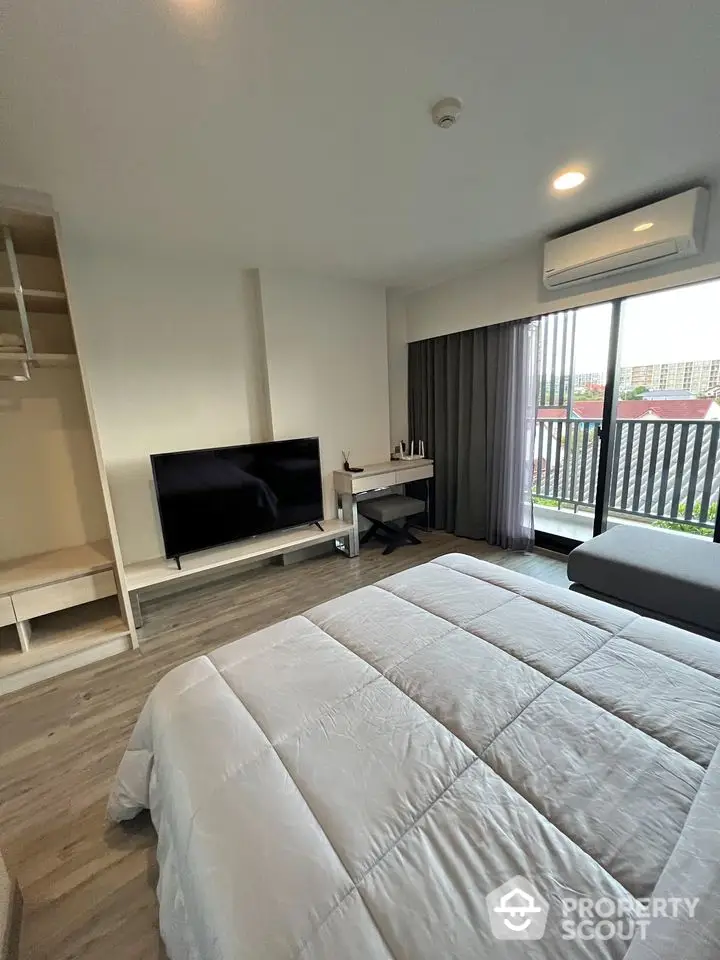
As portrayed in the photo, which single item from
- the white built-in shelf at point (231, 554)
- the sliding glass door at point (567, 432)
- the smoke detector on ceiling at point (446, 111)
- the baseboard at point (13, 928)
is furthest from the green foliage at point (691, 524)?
the baseboard at point (13, 928)

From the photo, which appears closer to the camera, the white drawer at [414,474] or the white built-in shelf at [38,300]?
the white built-in shelf at [38,300]

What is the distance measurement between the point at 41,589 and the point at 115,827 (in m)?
1.35

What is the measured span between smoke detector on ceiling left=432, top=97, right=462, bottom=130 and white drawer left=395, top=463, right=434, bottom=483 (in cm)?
273

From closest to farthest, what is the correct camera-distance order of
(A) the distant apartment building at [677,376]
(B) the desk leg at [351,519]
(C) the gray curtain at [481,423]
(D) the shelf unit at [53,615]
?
(D) the shelf unit at [53,615] → (A) the distant apartment building at [677,376] → (C) the gray curtain at [481,423] → (B) the desk leg at [351,519]

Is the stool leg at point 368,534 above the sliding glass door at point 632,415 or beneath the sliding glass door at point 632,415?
beneath

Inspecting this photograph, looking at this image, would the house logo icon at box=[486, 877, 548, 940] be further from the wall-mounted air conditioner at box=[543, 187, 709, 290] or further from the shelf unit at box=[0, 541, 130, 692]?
the wall-mounted air conditioner at box=[543, 187, 709, 290]

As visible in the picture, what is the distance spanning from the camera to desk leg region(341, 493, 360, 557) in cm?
376

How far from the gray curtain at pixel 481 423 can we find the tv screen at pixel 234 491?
144cm

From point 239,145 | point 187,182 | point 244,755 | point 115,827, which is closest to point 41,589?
point 115,827

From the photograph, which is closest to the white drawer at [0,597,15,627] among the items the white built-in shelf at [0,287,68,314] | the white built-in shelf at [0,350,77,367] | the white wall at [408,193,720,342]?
the white built-in shelf at [0,350,77,367]

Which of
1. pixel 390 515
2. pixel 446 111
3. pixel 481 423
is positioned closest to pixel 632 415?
pixel 481 423

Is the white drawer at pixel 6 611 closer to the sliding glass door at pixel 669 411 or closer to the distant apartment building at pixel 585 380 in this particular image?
the sliding glass door at pixel 669 411

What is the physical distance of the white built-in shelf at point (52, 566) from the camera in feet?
7.28

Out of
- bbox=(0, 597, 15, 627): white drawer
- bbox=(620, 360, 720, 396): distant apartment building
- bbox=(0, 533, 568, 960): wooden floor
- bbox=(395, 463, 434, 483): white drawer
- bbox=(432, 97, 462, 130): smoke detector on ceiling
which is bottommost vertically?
bbox=(0, 533, 568, 960): wooden floor
